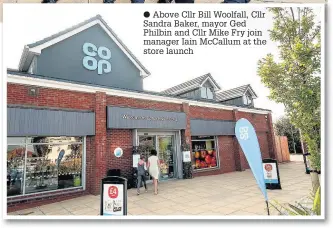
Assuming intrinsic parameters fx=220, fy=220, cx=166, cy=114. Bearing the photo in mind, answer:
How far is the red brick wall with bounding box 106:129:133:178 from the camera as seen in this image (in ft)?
21.4

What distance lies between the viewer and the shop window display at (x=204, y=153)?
29.4ft

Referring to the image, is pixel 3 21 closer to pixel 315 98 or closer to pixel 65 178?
pixel 65 178

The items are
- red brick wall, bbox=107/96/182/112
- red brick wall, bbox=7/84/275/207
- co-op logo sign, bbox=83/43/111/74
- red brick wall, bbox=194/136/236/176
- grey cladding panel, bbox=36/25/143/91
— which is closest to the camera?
red brick wall, bbox=7/84/275/207

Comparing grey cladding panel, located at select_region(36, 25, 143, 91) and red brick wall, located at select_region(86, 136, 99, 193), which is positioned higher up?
grey cladding panel, located at select_region(36, 25, 143, 91)

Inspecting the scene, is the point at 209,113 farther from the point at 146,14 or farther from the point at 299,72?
the point at 146,14

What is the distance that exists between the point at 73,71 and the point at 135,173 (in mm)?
3828

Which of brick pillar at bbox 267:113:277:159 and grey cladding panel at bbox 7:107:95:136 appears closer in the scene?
grey cladding panel at bbox 7:107:95:136

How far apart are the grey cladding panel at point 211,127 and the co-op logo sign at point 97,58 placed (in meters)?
3.87

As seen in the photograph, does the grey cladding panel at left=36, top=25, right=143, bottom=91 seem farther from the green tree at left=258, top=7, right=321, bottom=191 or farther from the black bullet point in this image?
the green tree at left=258, top=7, right=321, bottom=191

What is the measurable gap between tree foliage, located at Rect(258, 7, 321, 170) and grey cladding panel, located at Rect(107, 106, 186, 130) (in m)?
3.95

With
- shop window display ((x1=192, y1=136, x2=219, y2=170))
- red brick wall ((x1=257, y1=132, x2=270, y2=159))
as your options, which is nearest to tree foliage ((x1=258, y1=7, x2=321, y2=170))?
shop window display ((x1=192, y1=136, x2=219, y2=170))

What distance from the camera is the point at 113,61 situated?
8109mm
